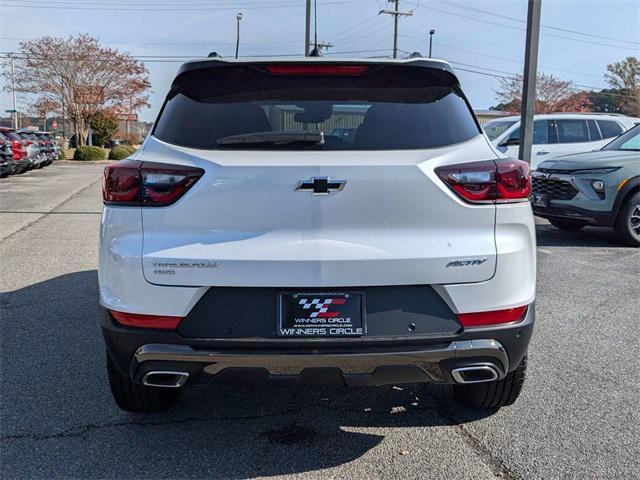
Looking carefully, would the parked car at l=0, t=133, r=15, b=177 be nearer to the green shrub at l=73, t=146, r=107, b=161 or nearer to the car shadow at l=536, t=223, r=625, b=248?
the green shrub at l=73, t=146, r=107, b=161

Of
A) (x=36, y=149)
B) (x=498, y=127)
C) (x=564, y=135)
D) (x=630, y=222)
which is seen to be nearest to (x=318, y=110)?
(x=630, y=222)

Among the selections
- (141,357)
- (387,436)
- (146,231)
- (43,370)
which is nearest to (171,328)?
(141,357)

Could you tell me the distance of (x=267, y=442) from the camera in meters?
3.09

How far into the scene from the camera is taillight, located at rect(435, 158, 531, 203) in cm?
262

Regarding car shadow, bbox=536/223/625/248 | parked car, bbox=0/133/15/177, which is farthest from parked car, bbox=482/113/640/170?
parked car, bbox=0/133/15/177

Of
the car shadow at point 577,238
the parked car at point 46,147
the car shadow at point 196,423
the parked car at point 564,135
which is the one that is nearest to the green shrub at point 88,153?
the parked car at point 46,147

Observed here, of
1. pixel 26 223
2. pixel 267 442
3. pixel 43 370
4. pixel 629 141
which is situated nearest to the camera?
pixel 267 442

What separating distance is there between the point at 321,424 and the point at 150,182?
1585 mm

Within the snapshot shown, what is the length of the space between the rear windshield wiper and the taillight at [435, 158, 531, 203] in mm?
539

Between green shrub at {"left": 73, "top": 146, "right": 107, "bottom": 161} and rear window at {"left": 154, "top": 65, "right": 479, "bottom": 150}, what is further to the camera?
green shrub at {"left": 73, "top": 146, "right": 107, "bottom": 161}

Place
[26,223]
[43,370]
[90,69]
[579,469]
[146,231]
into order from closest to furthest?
[146,231] → [579,469] → [43,370] → [26,223] → [90,69]

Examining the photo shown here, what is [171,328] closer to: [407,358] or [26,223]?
[407,358]

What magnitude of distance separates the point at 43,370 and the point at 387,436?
7.58ft

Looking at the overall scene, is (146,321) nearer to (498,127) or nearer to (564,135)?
(564,135)
